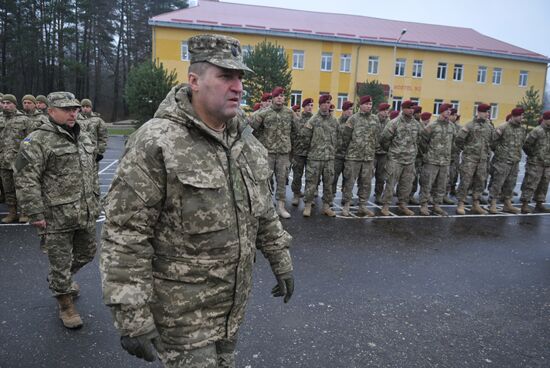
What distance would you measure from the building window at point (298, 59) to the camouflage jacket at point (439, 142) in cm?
2398

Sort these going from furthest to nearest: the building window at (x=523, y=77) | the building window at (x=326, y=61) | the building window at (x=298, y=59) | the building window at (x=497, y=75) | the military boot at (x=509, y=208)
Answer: the building window at (x=523, y=77) < the building window at (x=497, y=75) < the building window at (x=326, y=61) < the building window at (x=298, y=59) < the military boot at (x=509, y=208)

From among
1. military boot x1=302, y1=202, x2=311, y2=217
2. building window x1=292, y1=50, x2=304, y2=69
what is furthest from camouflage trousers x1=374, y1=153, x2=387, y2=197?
building window x1=292, y1=50, x2=304, y2=69

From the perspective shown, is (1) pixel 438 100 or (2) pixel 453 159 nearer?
(2) pixel 453 159

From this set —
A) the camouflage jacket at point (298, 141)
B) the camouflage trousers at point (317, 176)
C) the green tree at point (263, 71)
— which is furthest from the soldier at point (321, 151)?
the green tree at point (263, 71)

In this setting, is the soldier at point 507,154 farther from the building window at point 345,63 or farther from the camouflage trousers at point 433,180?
the building window at point 345,63

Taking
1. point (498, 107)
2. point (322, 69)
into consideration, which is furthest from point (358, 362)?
point (498, 107)

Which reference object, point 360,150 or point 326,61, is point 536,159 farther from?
point 326,61

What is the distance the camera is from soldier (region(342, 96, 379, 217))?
26.4ft

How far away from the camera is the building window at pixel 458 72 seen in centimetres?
3400

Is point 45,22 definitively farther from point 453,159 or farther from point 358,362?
point 358,362

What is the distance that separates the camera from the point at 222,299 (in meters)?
2.09

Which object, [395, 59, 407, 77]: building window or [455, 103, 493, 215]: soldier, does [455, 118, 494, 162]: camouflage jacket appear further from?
[395, 59, 407, 77]: building window

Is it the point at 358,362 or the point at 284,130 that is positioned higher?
the point at 284,130

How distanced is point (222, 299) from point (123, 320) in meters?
0.50
